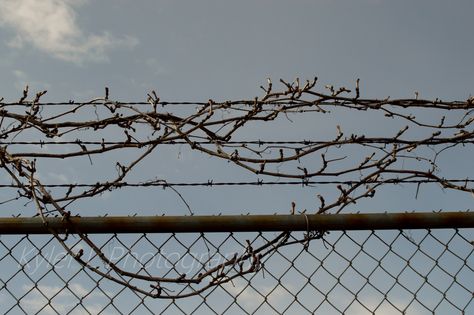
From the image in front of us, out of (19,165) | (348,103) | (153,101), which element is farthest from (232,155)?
(19,165)

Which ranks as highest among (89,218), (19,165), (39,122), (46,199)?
(39,122)

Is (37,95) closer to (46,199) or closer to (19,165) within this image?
(19,165)

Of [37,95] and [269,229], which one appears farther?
[37,95]

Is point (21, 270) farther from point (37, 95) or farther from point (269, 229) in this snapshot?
point (37, 95)

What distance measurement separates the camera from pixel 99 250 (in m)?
1.95

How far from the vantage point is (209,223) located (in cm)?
185

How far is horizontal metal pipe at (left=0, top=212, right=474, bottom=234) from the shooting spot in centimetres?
183

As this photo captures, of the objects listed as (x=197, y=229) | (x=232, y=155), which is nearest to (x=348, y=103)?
(x=232, y=155)

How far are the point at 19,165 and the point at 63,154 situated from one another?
0.42 metres

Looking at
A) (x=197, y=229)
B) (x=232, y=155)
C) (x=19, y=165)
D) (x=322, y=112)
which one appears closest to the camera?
(x=197, y=229)

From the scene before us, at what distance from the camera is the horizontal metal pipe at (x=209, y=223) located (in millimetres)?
1834

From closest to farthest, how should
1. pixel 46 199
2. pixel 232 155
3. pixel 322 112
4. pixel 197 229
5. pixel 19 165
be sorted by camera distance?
pixel 197 229
pixel 46 199
pixel 19 165
pixel 232 155
pixel 322 112

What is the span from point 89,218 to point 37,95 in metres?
1.37

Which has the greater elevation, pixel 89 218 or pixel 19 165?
pixel 19 165
